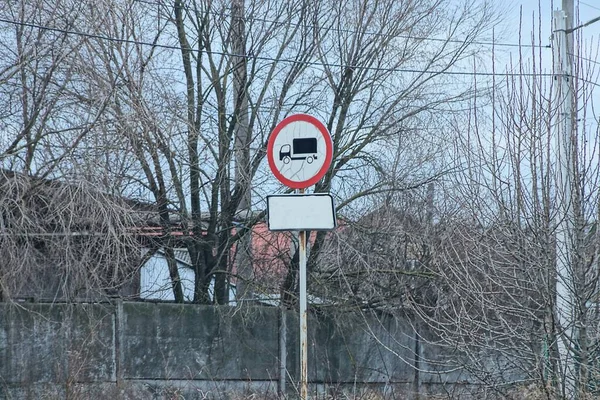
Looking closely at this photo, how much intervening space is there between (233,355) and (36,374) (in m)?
2.64

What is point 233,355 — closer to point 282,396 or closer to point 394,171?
point 282,396

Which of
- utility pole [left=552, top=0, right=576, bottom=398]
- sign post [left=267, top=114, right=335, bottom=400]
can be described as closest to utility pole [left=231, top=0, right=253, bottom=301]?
sign post [left=267, top=114, right=335, bottom=400]

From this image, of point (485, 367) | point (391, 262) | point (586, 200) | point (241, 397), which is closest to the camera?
point (586, 200)

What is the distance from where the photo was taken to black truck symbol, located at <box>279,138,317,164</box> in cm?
629

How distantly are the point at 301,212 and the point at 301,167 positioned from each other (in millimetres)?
362

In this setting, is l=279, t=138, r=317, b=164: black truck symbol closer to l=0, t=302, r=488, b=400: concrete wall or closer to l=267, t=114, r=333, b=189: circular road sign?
l=267, t=114, r=333, b=189: circular road sign

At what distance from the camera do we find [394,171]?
1180cm

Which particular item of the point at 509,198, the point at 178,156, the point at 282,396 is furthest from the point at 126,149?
the point at 509,198

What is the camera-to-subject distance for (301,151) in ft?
20.7

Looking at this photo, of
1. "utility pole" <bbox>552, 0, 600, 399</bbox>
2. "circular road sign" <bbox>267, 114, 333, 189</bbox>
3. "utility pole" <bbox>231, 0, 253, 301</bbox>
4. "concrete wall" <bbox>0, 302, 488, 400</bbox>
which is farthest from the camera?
"utility pole" <bbox>231, 0, 253, 301</bbox>

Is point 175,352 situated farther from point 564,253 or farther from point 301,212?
point 564,253

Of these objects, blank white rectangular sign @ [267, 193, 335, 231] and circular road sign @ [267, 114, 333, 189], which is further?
circular road sign @ [267, 114, 333, 189]

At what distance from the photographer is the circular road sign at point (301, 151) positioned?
6.25 m

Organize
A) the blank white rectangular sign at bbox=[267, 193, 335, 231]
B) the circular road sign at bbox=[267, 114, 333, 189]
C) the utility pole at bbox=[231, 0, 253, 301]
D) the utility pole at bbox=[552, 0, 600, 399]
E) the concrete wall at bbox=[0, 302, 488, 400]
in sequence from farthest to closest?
the utility pole at bbox=[231, 0, 253, 301] < the concrete wall at bbox=[0, 302, 488, 400] < the utility pole at bbox=[552, 0, 600, 399] < the circular road sign at bbox=[267, 114, 333, 189] < the blank white rectangular sign at bbox=[267, 193, 335, 231]
